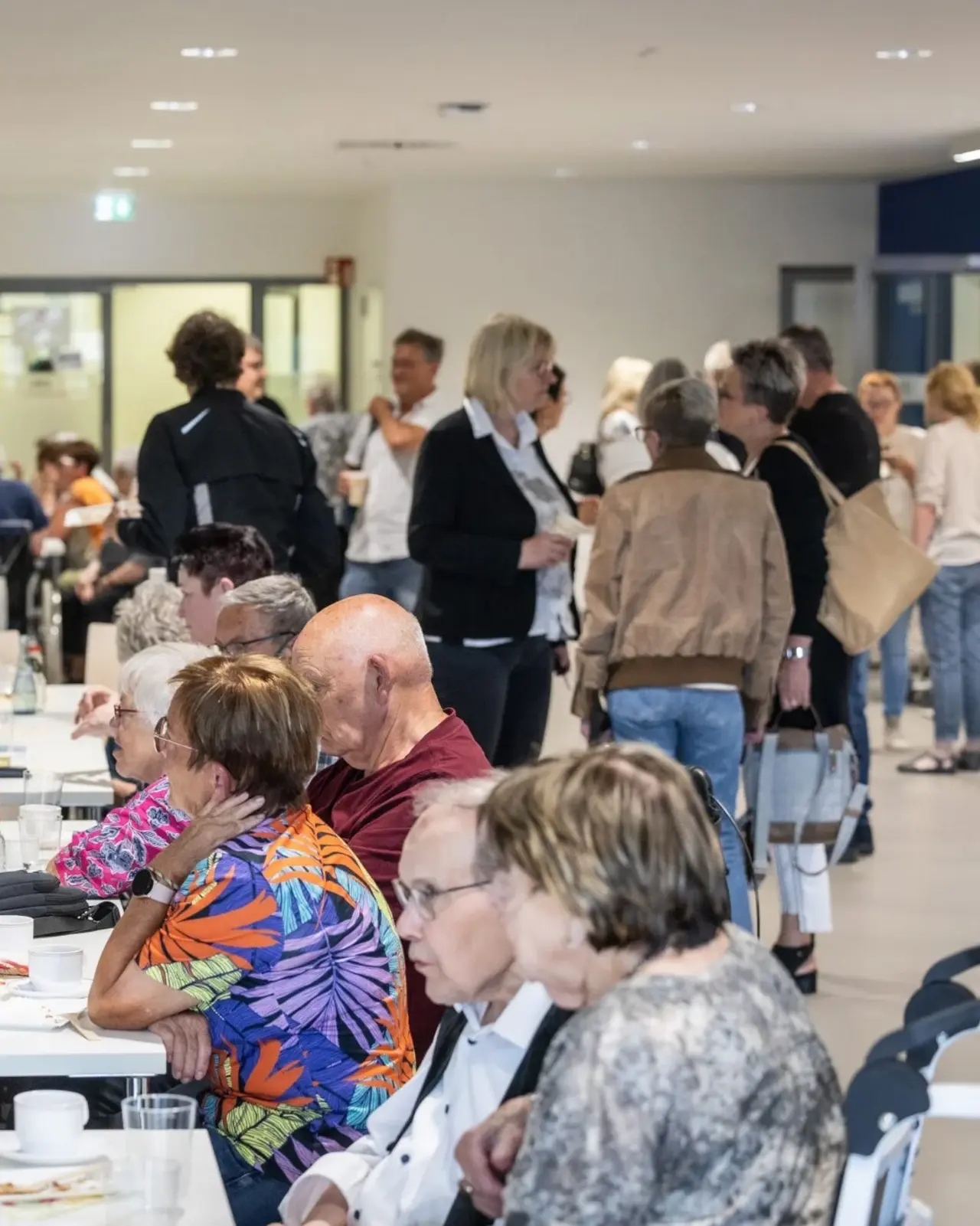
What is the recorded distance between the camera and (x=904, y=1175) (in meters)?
1.86

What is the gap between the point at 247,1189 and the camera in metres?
2.60

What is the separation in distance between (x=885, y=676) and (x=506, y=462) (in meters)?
4.55

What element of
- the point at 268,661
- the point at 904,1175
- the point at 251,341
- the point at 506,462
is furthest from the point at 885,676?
the point at 904,1175

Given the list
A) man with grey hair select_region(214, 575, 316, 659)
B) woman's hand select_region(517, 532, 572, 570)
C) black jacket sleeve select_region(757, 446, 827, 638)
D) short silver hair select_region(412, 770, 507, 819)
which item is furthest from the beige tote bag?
short silver hair select_region(412, 770, 507, 819)

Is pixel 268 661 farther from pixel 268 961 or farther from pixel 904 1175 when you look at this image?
pixel 904 1175

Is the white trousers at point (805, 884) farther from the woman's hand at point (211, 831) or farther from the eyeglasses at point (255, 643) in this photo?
the woman's hand at point (211, 831)

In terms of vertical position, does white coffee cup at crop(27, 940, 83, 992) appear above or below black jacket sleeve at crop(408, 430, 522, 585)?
below

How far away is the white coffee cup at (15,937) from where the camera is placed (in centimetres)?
312

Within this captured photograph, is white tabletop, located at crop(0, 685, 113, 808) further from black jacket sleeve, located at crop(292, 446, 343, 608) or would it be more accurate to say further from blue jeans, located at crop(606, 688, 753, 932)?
blue jeans, located at crop(606, 688, 753, 932)

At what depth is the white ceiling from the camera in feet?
25.0

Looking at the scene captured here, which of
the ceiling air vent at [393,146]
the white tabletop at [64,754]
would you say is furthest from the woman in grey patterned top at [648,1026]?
the ceiling air vent at [393,146]

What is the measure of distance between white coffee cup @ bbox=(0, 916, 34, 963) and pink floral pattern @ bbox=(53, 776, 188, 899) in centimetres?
32

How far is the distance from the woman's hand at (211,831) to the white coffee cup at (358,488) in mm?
6956

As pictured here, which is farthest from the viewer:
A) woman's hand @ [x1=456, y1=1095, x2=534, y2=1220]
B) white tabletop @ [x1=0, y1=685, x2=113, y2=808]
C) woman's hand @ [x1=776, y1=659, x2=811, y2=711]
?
woman's hand @ [x1=776, y1=659, x2=811, y2=711]
